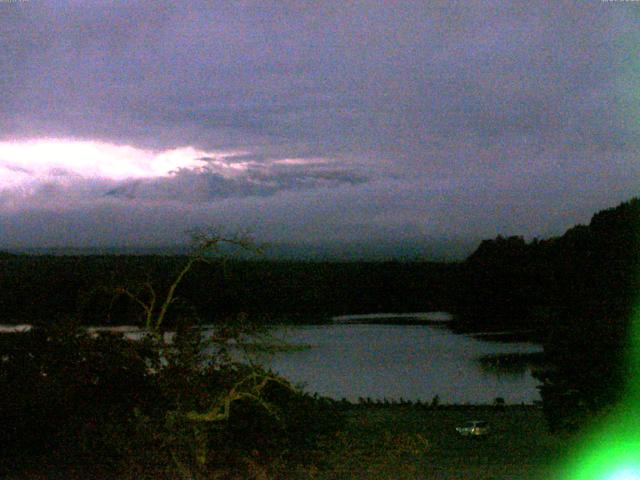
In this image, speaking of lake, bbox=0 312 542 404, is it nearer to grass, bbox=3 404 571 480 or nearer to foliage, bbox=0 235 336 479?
grass, bbox=3 404 571 480

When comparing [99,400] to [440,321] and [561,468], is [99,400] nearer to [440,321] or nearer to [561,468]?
[561,468]

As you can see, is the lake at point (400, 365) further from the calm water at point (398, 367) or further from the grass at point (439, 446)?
the grass at point (439, 446)

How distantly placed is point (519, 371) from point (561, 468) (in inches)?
1070

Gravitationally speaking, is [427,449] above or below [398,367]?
above

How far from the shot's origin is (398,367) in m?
40.7

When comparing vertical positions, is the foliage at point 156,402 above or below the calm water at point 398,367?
above

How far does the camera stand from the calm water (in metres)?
33.6

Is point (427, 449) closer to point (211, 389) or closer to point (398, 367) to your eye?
point (211, 389)

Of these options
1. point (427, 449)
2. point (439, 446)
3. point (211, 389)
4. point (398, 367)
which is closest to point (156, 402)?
point (211, 389)

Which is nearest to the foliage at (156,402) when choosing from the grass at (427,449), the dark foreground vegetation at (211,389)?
the dark foreground vegetation at (211,389)

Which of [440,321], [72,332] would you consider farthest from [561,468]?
[440,321]

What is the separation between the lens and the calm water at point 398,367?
33594 mm

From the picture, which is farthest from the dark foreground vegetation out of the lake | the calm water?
the calm water

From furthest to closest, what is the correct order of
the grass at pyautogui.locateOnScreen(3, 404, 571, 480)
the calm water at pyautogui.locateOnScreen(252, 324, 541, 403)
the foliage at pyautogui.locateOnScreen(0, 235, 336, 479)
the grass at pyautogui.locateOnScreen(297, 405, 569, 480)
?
1. the calm water at pyautogui.locateOnScreen(252, 324, 541, 403)
2. the grass at pyautogui.locateOnScreen(297, 405, 569, 480)
3. the grass at pyautogui.locateOnScreen(3, 404, 571, 480)
4. the foliage at pyautogui.locateOnScreen(0, 235, 336, 479)
